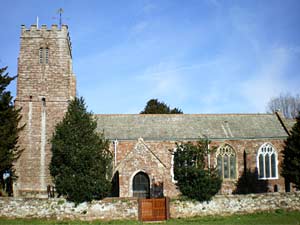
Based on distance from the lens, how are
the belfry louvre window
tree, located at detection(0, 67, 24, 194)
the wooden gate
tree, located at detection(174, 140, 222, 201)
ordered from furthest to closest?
the belfry louvre window → tree, located at detection(0, 67, 24, 194) → tree, located at detection(174, 140, 222, 201) → the wooden gate

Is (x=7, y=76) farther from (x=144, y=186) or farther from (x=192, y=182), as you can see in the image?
(x=192, y=182)

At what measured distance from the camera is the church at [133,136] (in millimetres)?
27891

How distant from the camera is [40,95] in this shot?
32.1m

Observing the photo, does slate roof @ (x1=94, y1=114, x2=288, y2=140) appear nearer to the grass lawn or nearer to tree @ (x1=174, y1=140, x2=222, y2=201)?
tree @ (x1=174, y1=140, x2=222, y2=201)

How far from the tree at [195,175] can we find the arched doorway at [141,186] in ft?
15.7

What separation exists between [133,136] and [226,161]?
1004 centimetres

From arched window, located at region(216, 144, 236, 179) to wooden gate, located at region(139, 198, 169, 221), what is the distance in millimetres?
13681

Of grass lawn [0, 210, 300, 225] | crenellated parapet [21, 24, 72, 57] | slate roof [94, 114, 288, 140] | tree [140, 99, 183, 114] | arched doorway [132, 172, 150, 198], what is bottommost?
grass lawn [0, 210, 300, 225]

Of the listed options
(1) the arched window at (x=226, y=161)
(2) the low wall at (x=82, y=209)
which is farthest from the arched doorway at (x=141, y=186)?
(1) the arched window at (x=226, y=161)

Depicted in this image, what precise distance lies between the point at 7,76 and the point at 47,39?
734 cm

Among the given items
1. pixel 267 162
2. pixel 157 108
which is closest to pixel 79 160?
pixel 267 162

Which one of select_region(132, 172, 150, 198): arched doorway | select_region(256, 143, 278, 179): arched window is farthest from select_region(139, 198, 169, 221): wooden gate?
select_region(256, 143, 278, 179): arched window

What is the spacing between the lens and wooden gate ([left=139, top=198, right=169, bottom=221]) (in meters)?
22.6

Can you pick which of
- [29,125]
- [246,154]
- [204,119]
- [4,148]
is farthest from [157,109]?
[4,148]
